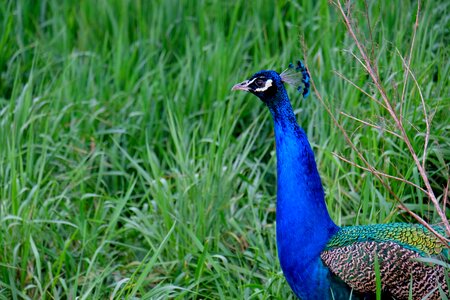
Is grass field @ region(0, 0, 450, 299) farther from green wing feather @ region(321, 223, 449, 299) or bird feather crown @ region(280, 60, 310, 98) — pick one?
green wing feather @ region(321, 223, 449, 299)

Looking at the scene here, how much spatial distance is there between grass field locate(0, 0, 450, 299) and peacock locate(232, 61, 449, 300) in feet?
0.86

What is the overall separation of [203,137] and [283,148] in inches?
50.6

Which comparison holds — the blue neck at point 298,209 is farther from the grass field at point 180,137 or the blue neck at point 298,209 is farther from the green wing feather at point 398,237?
→ the grass field at point 180,137

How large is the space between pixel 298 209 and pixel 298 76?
1.69ft

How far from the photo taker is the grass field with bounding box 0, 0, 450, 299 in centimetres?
395

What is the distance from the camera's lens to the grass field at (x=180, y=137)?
3.95 metres

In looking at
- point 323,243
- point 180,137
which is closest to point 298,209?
point 323,243

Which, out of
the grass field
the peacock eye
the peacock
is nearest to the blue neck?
the peacock

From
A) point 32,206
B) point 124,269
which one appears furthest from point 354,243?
point 32,206

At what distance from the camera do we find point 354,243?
3324 mm

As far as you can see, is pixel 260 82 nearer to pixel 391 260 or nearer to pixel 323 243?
pixel 323 243

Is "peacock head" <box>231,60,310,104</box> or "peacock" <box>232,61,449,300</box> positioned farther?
"peacock head" <box>231,60,310,104</box>

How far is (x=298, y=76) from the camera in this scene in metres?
3.58

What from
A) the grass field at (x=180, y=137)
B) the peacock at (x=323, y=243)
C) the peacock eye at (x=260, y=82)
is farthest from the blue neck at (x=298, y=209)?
the grass field at (x=180, y=137)
